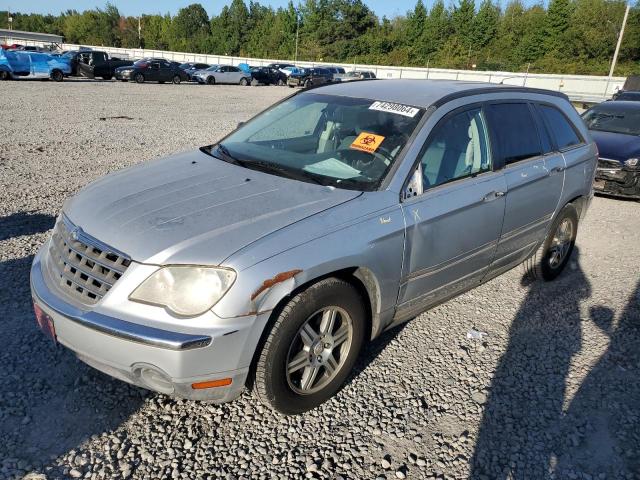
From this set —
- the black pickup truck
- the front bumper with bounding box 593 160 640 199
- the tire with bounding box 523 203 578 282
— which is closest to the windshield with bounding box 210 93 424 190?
the tire with bounding box 523 203 578 282

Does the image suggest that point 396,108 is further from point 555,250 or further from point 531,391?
point 555,250

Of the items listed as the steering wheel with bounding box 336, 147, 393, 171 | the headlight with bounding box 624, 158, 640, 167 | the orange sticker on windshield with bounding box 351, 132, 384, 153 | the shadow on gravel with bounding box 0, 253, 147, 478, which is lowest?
the shadow on gravel with bounding box 0, 253, 147, 478

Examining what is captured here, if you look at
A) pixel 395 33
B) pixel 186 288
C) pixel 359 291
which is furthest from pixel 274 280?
pixel 395 33

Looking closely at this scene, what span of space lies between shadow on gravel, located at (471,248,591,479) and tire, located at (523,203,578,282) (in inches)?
7.2

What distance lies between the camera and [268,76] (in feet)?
125

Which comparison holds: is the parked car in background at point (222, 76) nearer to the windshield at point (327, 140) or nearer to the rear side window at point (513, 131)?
the windshield at point (327, 140)

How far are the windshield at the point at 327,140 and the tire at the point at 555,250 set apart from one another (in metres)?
2.10

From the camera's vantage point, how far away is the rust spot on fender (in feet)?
7.64

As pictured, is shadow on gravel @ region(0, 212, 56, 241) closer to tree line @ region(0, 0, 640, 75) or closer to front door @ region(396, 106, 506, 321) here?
front door @ region(396, 106, 506, 321)

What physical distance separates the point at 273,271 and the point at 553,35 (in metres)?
68.9

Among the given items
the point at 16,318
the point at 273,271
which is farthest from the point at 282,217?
the point at 16,318

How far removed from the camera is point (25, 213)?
5789 mm

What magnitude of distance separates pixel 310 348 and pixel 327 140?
158 centimetres

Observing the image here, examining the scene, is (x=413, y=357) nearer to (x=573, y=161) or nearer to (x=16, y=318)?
(x=573, y=161)
